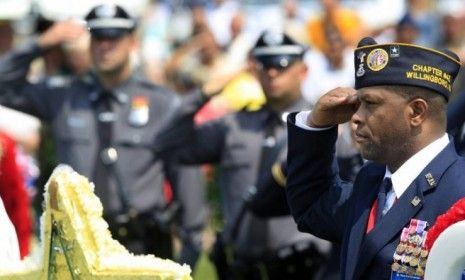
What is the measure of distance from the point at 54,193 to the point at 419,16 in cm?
1072

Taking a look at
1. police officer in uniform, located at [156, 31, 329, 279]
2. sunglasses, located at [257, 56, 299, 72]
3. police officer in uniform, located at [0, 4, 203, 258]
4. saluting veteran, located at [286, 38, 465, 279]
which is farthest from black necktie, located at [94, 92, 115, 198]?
saluting veteran, located at [286, 38, 465, 279]

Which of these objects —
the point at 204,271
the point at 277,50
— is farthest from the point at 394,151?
the point at 204,271

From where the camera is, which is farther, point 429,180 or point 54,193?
point 429,180

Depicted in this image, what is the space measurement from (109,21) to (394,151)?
5.22 m

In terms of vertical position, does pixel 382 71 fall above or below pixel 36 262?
above

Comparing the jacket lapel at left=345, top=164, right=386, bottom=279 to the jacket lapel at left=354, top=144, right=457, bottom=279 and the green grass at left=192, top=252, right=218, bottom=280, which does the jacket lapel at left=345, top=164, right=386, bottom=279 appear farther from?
the green grass at left=192, top=252, right=218, bottom=280

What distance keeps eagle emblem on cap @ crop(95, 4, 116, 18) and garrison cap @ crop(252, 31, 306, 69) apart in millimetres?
1085

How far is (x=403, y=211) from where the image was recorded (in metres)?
4.75

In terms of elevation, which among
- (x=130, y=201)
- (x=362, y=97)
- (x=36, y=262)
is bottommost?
(x=130, y=201)

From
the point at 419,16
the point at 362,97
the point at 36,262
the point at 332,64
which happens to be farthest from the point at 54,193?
the point at 419,16

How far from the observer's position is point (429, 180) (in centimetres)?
475

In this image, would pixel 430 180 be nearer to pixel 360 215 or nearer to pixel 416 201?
pixel 416 201

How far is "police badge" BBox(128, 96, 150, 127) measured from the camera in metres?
9.78

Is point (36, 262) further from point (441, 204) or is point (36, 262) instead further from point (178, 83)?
point (178, 83)
